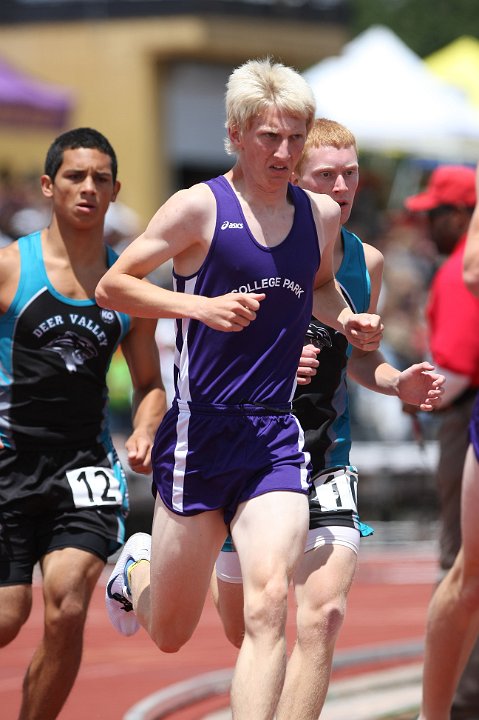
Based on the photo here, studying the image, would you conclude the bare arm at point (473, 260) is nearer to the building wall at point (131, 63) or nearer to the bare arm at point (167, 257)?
the bare arm at point (167, 257)

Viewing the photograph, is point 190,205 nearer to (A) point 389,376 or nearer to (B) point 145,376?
(A) point 389,376

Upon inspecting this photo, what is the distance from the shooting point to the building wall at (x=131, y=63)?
2595 centimetres

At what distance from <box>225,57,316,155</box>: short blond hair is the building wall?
67.3 feet

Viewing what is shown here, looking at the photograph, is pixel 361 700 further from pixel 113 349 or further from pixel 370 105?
pixel 370 105

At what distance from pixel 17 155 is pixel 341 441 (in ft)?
65.4

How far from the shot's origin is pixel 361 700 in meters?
7.92

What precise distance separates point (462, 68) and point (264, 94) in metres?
16.1

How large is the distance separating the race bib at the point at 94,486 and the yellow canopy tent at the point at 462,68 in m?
14.7

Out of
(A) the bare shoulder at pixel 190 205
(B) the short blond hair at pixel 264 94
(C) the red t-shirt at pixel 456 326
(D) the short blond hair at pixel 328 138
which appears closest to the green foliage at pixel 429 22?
(C) the red t-shirt at pixel 456 326

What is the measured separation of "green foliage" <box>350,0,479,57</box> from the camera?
44.6 metres

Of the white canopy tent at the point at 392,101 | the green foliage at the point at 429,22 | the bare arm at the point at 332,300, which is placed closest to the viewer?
the bare arm at the point at 332,300

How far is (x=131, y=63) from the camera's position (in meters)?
26.1

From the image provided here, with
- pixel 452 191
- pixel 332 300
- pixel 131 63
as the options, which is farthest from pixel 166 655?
pixel 131 63

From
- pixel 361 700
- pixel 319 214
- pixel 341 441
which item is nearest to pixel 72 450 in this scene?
pixel 341 441
